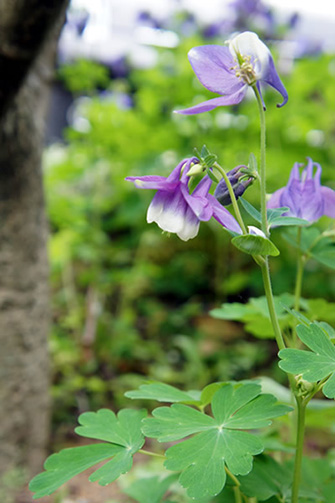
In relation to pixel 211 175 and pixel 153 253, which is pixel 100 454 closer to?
pixel 211 175

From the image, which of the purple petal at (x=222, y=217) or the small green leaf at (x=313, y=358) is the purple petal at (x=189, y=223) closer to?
the purple petal at (x=222, y=217)

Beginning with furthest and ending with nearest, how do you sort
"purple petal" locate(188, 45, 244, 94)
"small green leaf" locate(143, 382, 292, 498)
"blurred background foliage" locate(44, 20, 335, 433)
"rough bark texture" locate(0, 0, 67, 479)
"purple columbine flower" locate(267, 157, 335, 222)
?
"blurred background foliage" locate(44, 20, 335, 433) < "rough bark texture" locate(0, 0, 67, 479) < "purple columbine flower" locate(267, 157, 335, 222) < "purple petal" locate(188, 45, 244, 94) < "small green leaf" locate(143, 382, 292, 498)

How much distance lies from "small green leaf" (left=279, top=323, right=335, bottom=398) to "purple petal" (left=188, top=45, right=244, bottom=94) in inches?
13.6

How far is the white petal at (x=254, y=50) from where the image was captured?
0.63 meters

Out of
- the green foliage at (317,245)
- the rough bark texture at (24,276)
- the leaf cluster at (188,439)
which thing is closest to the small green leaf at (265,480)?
the leaf cluster at (188,439)

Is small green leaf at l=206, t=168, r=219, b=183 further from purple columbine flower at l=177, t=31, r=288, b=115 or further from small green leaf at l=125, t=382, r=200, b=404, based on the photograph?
small green leaf at l=125, t=382, r=200, b=404

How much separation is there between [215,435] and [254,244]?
250mm

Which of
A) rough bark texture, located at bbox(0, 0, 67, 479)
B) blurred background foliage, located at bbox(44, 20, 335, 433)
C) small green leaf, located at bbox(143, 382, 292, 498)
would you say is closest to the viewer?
small green leaf, located at bbox(143, 382, 292, 498)

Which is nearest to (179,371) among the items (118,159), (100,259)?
(100,259)

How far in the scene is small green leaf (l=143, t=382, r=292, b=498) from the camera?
1.80ft

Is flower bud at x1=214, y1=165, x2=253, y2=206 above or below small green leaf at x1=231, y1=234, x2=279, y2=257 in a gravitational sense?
above

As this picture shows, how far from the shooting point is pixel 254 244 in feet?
1.93

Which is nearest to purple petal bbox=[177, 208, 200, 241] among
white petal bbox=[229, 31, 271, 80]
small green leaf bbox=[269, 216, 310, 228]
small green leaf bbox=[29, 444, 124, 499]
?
small green leaf bbox=[269, 216, 310, 228]

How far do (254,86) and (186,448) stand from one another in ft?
1.59
